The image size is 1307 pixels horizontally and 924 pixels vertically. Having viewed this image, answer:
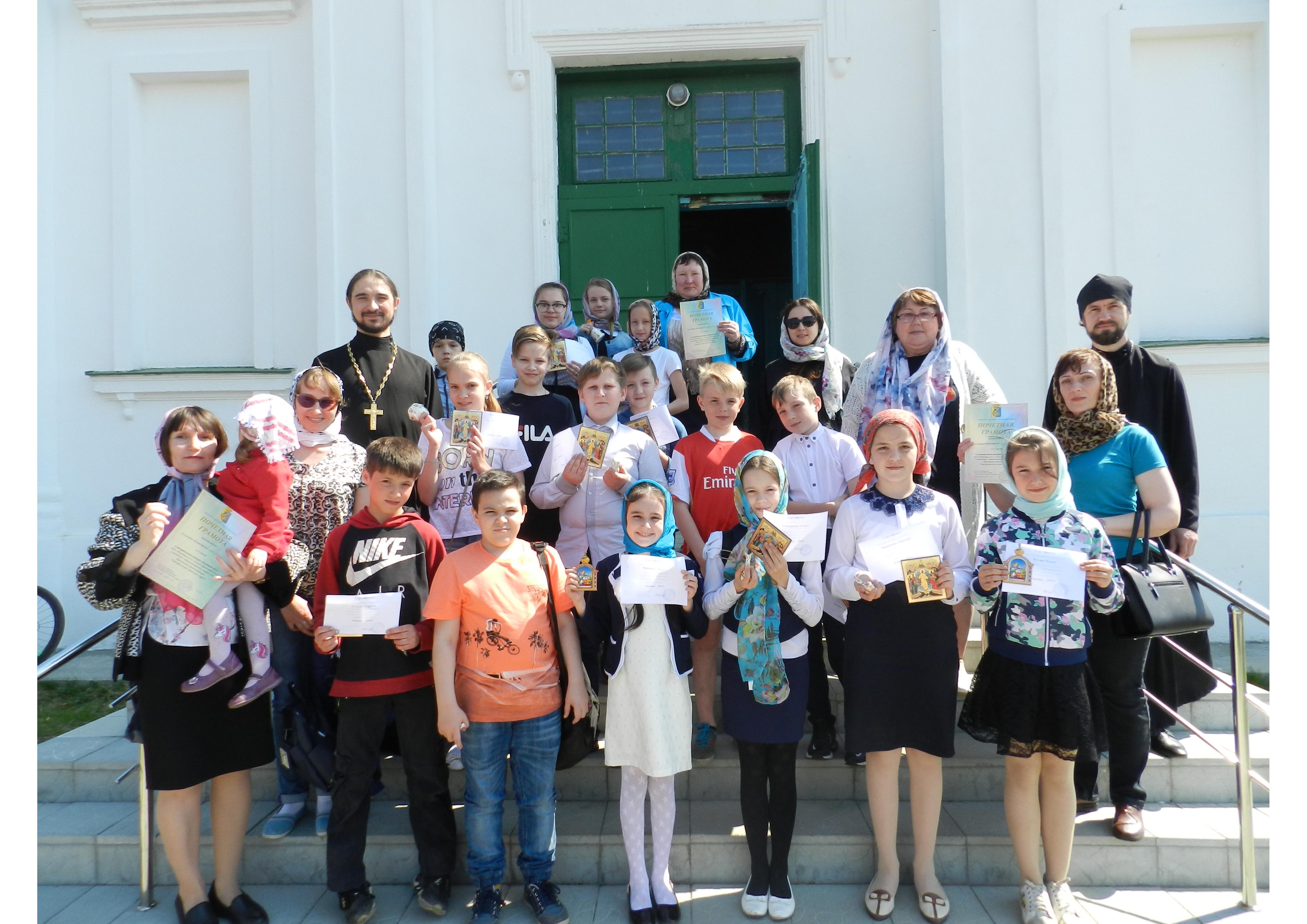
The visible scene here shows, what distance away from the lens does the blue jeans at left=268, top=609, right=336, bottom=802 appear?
370cm

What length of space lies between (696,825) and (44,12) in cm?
814

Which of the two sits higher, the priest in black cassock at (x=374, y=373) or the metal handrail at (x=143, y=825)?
the priest in black cassock at (x=374, y=373)

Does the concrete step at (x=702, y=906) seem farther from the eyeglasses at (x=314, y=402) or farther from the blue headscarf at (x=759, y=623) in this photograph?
the eyeglasses at (x=314, y=402)

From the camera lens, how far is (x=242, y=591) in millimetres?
3402

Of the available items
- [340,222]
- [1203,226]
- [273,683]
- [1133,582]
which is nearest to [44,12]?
[340,222]

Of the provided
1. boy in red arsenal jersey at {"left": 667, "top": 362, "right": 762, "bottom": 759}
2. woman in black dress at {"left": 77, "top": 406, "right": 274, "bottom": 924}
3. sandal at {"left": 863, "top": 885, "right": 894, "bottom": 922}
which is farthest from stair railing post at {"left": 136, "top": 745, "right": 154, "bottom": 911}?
sandal at {"left": 863, "top": 885, "right": 894, "bottom": 922}

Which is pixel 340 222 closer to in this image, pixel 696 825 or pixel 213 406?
pixel 213 406

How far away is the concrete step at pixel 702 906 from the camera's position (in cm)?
343

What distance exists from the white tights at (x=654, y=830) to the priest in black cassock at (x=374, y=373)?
81.4 inches

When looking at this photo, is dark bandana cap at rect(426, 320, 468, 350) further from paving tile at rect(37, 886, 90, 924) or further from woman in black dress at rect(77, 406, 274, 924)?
paving tile at rect(37, 886, 90, 924)

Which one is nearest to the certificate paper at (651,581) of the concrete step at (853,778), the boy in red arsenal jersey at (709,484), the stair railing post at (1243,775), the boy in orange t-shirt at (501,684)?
the boy in orange t-shirt at (501,684)

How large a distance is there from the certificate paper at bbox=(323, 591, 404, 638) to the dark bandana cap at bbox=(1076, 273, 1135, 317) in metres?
3.45

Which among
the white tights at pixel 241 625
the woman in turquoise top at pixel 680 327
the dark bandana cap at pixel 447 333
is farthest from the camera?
the woman in turquoise top at pixel 680 327

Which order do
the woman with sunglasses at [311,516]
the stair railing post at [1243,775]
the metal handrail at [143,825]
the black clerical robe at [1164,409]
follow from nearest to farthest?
1. the stair railing post at [1243,775]
2. the metal handrail at [143,825]
3. the woman with sunglasses at [311,516]
4. the black clerical robe at [1164,409]
